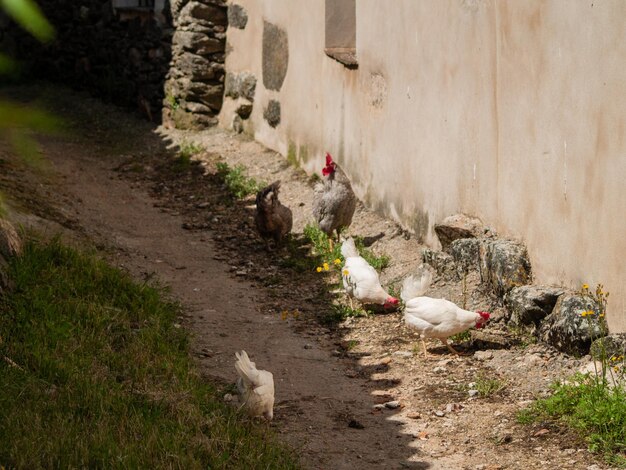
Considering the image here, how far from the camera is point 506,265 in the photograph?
5.99 meters

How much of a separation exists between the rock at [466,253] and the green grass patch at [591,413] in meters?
1.73

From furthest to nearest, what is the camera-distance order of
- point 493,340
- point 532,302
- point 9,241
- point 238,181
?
1. point 238,181
2. point 9,241
3. point 493,340
4. point 532,302

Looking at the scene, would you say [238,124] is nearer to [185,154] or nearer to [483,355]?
[185,154]

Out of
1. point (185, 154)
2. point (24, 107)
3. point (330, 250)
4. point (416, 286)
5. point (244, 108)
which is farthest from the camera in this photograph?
point (244, 108)

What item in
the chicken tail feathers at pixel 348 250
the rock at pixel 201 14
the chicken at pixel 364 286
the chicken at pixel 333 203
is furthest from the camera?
the rock at pixel 201 14

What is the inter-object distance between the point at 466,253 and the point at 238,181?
4.12 meters

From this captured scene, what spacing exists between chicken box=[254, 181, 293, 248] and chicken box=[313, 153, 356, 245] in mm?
304

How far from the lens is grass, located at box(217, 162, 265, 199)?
32.3 feet

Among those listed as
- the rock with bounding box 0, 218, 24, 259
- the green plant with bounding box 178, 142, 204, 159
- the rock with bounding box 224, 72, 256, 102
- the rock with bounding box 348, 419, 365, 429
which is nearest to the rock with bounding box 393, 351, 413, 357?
the rock with bounding box 348, 419, 365, 429

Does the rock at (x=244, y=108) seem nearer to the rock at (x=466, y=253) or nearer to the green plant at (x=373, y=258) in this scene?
the green plant at (x=373, y=258)

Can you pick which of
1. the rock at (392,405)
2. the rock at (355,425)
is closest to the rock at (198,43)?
the rock at (392,405)

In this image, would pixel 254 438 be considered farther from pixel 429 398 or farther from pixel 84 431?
pixel 429 398

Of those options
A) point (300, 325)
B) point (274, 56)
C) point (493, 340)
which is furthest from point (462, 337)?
point (274, 56)

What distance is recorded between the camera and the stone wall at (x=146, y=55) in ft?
39.8
